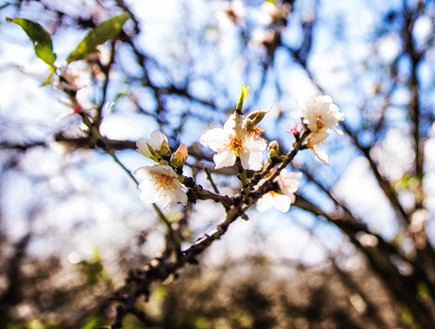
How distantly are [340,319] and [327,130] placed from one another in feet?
17.7

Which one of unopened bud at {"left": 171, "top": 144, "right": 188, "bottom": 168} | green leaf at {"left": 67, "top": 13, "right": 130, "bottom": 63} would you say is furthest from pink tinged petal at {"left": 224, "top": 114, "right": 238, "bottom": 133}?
green leaf at {"left": 67, "top": 13, "right": 130, "bottom": 63}

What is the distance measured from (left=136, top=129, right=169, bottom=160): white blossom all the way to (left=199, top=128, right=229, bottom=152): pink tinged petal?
0.11m

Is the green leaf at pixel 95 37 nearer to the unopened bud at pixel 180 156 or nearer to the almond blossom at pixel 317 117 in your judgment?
the unopened bud at pixel 180 156

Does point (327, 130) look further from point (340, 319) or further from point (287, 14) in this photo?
point (340, 319)

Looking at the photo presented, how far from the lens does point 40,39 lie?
0.98 meters

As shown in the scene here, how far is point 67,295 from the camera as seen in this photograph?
5.72m

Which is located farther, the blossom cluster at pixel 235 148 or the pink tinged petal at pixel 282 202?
the pink tinged petal at pixel 282 202

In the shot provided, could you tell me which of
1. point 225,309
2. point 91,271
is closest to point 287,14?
point 91,271

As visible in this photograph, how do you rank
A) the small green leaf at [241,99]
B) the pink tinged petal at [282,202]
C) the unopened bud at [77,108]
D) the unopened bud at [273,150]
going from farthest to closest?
the unopened bud at [77,108]
the pink tinged petal at [282,202]
the unopened bud at [273,150]
the small green leaf at [241,99]

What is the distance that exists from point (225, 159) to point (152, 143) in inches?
7.1

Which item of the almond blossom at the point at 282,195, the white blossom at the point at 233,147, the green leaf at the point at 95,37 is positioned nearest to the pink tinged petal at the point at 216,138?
the white blossom at the point at 233,147

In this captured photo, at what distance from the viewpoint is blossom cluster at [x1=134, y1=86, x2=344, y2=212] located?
0.86m

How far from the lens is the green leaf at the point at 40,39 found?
0.95m

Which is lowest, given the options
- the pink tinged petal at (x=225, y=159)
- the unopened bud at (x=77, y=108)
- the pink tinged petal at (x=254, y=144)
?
the pink tinged petal at (x=225, y=159)
